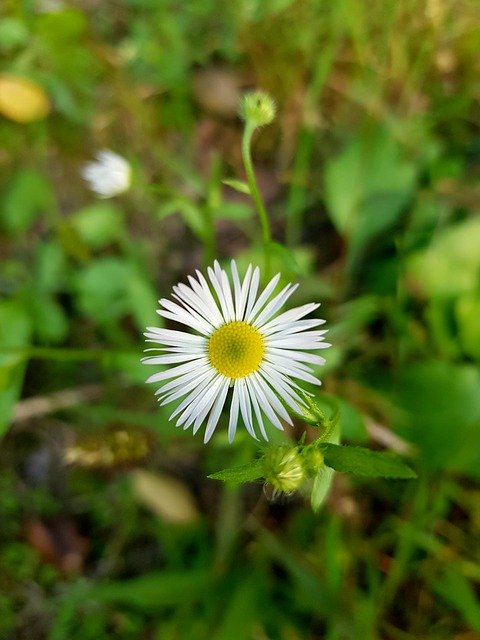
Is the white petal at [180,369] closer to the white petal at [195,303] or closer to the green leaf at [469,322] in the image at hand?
the white petal at [195,303]

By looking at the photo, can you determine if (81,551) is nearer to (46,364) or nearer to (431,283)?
(46,364)

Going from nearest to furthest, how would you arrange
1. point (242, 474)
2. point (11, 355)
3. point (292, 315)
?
point (242, 474), point (292, 315), point (11, 355)

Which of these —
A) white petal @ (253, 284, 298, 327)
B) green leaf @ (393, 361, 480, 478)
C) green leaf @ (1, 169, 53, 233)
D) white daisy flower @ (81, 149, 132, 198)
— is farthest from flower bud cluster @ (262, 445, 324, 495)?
green leaf @ (1, 169, 53, 233)

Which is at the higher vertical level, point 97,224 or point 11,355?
point 97,224

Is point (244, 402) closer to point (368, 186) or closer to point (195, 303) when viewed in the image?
point (195, 303)

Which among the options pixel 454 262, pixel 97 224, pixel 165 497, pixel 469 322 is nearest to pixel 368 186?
pixel 454 262

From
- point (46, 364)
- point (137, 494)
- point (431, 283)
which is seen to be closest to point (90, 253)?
point (46, 364)

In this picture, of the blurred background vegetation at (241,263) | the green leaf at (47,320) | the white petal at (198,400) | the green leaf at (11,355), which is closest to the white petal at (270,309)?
the white petal at (198,400)

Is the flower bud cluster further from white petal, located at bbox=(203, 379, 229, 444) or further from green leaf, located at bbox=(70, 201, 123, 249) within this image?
green leaf, located at bbox=(70, 201, 123, 249)
